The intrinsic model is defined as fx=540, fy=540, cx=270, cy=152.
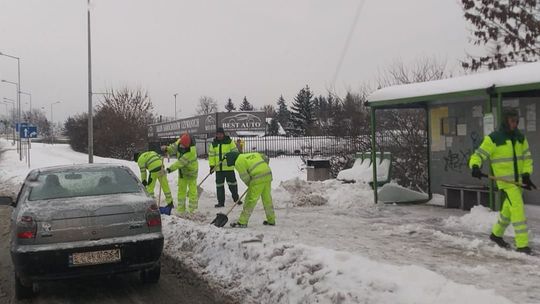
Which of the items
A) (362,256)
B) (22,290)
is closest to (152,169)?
(22,290)

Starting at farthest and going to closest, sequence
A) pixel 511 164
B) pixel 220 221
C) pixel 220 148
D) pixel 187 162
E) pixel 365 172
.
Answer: pixel 365 172, pixel 220 148, pixel 187 162, pixel 220 221, pixel 511 164

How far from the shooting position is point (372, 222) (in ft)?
31.9

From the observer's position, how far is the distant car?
5.49 m

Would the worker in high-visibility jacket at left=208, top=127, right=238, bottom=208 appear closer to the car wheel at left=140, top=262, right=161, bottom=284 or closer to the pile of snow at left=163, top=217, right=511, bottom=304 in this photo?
the pile of snow at left=163, top=217, right=511, bottom=304

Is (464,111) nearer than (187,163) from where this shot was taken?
No

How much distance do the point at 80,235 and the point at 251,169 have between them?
366 centimetres

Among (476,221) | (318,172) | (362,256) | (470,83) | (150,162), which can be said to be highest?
(470,83)

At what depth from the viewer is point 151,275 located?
6.43 m

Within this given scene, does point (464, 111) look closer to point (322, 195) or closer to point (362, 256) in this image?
point (322, 195)

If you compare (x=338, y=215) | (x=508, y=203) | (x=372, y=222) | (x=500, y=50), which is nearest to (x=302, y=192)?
(x=338, y=215)

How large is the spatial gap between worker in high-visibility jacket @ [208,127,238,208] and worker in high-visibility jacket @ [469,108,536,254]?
642 cm

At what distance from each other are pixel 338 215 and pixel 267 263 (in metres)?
4.60

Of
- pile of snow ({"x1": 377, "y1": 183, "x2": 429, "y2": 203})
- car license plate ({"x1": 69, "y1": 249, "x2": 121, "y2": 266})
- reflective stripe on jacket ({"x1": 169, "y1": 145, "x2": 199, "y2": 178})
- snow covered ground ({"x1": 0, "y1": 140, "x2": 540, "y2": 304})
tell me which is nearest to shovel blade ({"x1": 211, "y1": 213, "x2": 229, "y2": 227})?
snow covered ground ({"x1": 0, "y1": 140, "x2": 540, "y2": 304})

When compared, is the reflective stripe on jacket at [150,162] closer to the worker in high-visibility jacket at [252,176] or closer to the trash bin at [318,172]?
the worker in high-visibility jacket at [252,176]
